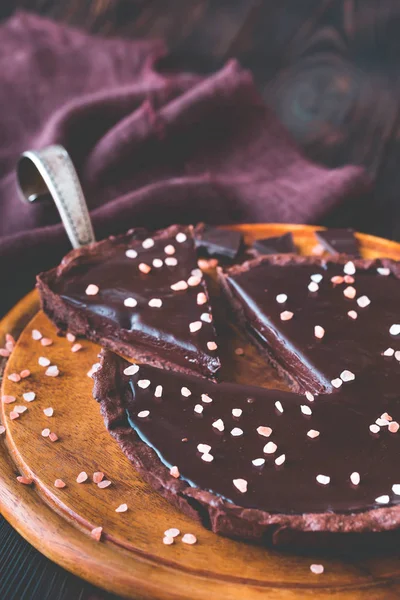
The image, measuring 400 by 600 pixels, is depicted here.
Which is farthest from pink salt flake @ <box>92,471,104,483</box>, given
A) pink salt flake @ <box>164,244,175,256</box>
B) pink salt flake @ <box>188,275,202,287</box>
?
pink salt flake @ <box>164,244,175,256</box>

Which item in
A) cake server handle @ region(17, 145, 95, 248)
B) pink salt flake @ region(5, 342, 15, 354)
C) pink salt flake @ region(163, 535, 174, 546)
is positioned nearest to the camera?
pink salt flake @ region(163, 535, 174, 546)

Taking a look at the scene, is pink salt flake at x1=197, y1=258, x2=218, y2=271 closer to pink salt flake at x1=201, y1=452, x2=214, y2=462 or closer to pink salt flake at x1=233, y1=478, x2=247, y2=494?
pink salt flake at x1=201, y1=452, x2=214, y2=462

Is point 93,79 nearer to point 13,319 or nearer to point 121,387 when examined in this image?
point 13,319

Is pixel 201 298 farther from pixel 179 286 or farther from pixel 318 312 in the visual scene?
pixel 318 312

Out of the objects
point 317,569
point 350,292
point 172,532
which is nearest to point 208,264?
point 350,292

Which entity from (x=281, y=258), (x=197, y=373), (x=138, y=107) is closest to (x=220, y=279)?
(x=281, y=258)
